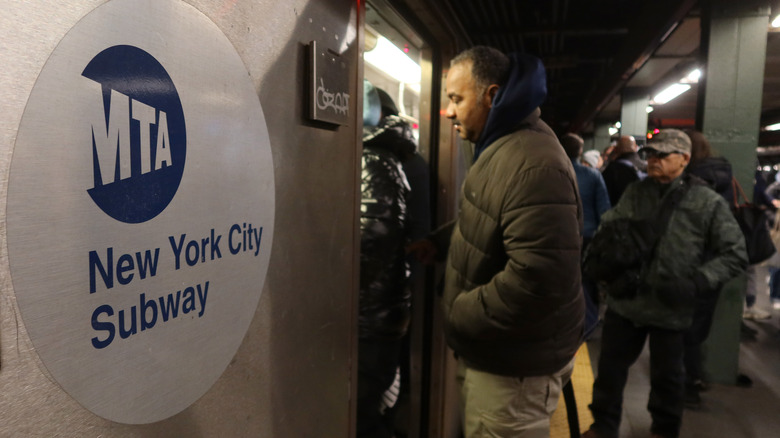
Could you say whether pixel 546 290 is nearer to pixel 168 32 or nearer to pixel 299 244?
pixel 299 244

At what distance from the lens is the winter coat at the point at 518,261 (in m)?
1.44

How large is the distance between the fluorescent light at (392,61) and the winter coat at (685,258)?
1768 millimetres

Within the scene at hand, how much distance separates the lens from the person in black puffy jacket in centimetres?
224

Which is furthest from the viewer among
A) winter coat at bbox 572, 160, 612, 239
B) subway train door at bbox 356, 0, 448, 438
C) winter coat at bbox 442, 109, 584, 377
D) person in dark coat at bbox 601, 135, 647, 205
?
person in dark coat at bbox 601, 135, 647, 205

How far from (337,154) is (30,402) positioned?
84cm

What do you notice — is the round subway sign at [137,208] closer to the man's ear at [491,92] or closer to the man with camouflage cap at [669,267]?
the man's ear at [491,92]

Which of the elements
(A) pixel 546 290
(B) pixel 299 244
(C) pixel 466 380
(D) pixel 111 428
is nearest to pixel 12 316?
(D) pixel 111 428

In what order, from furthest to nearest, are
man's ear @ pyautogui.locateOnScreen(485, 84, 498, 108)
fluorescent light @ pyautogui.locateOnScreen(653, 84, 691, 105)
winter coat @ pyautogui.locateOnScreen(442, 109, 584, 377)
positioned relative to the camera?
fluorescent light @ pyautogui.locateOnScreen(653, 84, 691, 105)
man's ear @ pyautogui.locateOnScreen(485, 84, 498, 108)
winter coat @ pyautogui.locateOnScreen(442, 109, 584, 377)

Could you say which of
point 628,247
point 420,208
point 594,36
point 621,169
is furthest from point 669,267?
point 594,36

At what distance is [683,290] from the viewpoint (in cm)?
254

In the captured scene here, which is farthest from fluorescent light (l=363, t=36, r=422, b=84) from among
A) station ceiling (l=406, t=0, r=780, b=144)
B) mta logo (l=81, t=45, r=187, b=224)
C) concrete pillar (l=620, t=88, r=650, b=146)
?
concrete pillar (l=620, t=88, r=650, b=146)

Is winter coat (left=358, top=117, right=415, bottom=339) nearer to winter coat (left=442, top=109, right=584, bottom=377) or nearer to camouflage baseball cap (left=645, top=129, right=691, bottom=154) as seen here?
winter coat (left=442, top=109, right=584, bottom=377)

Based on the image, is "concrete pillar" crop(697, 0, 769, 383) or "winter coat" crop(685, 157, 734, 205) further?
"concrete pillar" crop(697, 0, 769, 383)

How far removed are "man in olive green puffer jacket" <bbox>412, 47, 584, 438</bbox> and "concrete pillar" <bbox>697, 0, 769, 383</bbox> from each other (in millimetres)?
2842
